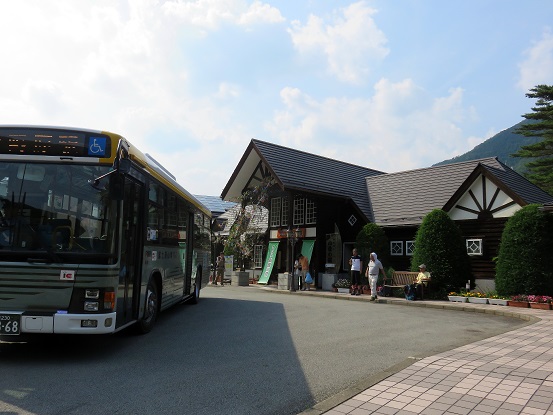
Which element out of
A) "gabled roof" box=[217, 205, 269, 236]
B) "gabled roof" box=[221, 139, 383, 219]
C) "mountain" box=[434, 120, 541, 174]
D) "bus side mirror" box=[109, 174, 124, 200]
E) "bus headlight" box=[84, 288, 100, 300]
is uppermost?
"mountain" box=[434, 120, 541, 174]

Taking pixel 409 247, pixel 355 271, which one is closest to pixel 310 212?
pixel 409 247

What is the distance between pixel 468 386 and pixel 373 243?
15716 mm

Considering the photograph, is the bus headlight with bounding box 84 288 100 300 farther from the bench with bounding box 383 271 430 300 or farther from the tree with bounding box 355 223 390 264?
the tree with bounding box 355 223 390 264

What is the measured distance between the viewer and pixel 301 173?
24.1m

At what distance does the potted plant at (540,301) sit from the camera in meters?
13.3

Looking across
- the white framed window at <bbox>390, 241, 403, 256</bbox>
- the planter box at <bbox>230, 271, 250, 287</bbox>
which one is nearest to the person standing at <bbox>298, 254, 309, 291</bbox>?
the white framed window at <bbox>390, 241, 403, 256</bbox>

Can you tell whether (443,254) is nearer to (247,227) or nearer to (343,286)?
(343,286)

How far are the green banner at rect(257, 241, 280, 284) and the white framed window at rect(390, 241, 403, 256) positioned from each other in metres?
6.82

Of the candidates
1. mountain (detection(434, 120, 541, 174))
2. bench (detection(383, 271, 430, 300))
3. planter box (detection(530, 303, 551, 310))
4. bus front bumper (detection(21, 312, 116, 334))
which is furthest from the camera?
mountain (detection(434, 120, 541, 174))

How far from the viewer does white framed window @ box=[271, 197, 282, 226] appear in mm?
26453

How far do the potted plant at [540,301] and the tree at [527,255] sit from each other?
56 cm

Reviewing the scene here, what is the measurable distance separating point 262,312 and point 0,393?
769 centimetres

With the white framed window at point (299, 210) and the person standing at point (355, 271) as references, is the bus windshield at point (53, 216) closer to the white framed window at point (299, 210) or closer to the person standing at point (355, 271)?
the person standing at point (355, 271)

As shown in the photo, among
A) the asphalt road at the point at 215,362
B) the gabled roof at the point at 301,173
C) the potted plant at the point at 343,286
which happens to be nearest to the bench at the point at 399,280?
the potted plant at the point at 343,286
